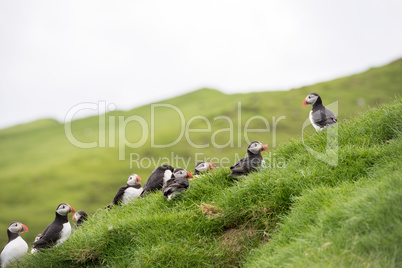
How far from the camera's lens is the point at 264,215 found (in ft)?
16.8

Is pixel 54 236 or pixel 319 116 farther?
pixel 319 116

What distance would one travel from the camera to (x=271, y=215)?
517cm

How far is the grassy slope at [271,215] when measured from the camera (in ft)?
12.7

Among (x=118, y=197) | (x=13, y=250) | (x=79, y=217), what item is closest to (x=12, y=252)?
(x=13, y=250)

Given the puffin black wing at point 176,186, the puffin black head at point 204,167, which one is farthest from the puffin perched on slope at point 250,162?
the puffin black head at point 204,167

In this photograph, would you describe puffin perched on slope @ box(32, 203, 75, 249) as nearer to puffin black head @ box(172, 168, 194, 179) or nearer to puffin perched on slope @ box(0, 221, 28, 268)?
puffin perched on slope @ box(0, 221, 28, 268)

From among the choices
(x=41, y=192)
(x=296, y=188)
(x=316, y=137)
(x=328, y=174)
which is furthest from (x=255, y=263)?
(x=41, y=192)

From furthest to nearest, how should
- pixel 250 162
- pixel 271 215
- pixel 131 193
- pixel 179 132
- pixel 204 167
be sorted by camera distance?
pixel 179 132 < pixel 131 193 < pixel 204 167 < pixel 250 162 < pixel 271 215

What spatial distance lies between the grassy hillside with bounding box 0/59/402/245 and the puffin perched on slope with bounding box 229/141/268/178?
1382 centimetres

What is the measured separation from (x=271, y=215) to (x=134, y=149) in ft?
78.0

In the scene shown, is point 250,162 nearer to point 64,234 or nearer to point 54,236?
point 64,234

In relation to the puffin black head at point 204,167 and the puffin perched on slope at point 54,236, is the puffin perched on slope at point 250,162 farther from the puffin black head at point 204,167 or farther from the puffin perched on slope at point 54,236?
the puffin perched on slope at point 54,236

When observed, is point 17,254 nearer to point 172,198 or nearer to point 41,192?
point 172,198

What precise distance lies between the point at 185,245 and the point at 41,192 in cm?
2494
